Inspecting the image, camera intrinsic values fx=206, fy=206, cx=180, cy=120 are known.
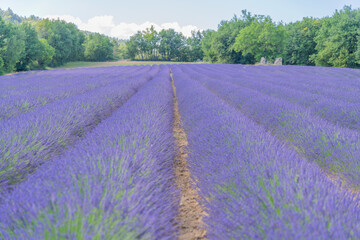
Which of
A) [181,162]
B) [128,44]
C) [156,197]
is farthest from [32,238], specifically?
[128,44]

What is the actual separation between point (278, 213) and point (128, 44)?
2522 inches

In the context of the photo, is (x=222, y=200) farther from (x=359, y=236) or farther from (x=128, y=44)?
(x=128, y=44)

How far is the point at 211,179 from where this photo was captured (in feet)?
4.78

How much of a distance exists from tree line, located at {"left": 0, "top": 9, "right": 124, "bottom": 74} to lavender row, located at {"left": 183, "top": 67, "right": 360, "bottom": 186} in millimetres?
25535

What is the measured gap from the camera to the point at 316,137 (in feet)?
7.98

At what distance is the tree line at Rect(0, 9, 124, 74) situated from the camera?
21812mm

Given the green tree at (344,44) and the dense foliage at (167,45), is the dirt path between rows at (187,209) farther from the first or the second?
the dense foliage at (167,45)

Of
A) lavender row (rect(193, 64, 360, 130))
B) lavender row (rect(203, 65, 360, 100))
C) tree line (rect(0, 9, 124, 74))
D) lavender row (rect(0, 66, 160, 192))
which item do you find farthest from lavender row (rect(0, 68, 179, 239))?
tree line (rect(0, 9, 124, 74))

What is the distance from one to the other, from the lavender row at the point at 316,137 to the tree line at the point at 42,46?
25535 millimetres

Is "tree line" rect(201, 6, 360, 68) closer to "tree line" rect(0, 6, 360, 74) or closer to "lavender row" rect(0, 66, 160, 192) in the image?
"tree line" rect(0, 6, 360, 74)

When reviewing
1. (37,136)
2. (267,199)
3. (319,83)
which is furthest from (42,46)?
(267,199)

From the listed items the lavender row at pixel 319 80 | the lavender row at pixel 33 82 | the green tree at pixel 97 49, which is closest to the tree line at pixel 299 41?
the lavender row at pixel 319 80

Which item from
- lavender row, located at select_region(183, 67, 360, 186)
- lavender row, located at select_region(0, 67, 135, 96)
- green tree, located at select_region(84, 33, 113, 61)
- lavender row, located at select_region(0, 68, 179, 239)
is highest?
green tree, located at select_region(84, 33, 113, 61)

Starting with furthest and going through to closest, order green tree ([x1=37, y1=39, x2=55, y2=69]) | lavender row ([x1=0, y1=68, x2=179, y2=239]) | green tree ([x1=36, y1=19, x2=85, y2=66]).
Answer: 1. green tree ([x1=36, y1=19, x2=85, y2=66])
2. green tree ([x1=37, y1=39, x2=55, y2=69])
3. lavender row ([x1=0, y1=68, x2=179, y2=239])
